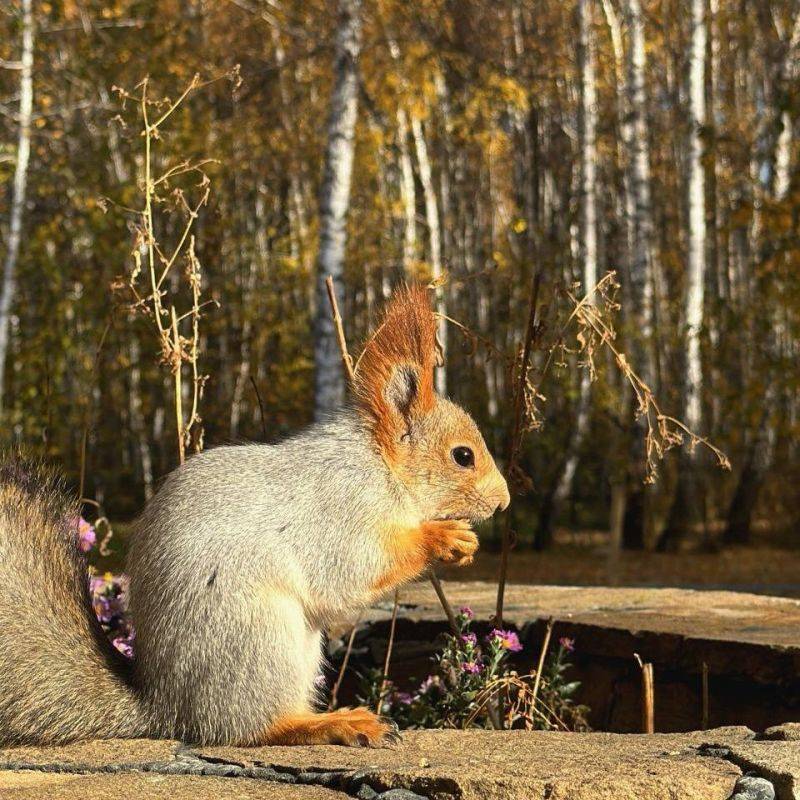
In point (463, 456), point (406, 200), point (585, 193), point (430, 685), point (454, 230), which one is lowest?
point (430, 685)

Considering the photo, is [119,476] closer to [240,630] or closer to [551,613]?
[551,613]

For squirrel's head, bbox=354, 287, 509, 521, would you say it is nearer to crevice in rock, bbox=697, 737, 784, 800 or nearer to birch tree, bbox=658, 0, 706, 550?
crevice in rock, bbox=697, 737, 784, 800

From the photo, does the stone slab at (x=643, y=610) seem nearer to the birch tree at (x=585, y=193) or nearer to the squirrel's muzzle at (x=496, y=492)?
the squirrel's muzzle at (x=496, y=492)

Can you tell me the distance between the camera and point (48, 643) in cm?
322

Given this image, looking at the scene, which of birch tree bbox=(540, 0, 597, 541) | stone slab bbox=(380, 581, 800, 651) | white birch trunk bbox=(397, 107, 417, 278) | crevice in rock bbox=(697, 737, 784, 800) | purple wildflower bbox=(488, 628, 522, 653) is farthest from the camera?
white birch trunk bbox=(397, 107, 417, 278)

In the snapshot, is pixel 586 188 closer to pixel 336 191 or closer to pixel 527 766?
pixel 336 191

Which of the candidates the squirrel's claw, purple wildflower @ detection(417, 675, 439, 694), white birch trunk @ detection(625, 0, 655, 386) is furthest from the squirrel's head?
white birch trunk @ detection(625, 0, 655, 386)

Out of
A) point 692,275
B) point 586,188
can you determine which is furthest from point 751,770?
point 586,188

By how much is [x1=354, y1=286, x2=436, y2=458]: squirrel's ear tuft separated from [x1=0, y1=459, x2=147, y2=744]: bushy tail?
0.90m

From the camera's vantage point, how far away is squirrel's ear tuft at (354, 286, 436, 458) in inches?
135

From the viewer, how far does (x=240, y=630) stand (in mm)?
3064

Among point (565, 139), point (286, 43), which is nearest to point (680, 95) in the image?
point (565, 139)

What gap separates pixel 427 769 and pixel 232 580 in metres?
0.67

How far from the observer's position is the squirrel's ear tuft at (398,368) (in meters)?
3.42
